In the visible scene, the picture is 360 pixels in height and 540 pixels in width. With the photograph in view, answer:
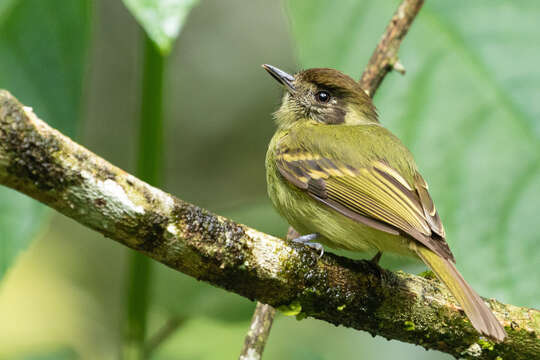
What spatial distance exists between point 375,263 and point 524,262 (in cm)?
48

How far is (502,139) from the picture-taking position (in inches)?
99.6

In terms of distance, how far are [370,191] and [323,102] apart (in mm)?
980

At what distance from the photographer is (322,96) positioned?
133 inches

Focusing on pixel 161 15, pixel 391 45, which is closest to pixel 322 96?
pixel 391 45

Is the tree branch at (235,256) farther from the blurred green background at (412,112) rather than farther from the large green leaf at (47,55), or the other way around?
the large green leaf at (47,55)

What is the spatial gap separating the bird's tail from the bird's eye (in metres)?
1.27

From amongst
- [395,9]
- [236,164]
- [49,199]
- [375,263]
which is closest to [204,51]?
[236,164]

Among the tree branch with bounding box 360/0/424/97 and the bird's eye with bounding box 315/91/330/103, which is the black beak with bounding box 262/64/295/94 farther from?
the tree branch with bounding box 360/0/424/97

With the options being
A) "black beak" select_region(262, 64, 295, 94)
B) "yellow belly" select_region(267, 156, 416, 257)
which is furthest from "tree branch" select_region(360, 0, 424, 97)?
"black beak" select_region(262, 64, 295, 94)

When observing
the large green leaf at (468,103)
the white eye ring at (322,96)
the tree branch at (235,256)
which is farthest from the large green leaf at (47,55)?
the white eye ring at (322,96)

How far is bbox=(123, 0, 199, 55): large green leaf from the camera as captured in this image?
1607mm

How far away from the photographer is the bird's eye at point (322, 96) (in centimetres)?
338

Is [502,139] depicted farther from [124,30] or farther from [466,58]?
[124,30]

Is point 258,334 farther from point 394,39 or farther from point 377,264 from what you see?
point 394,39
